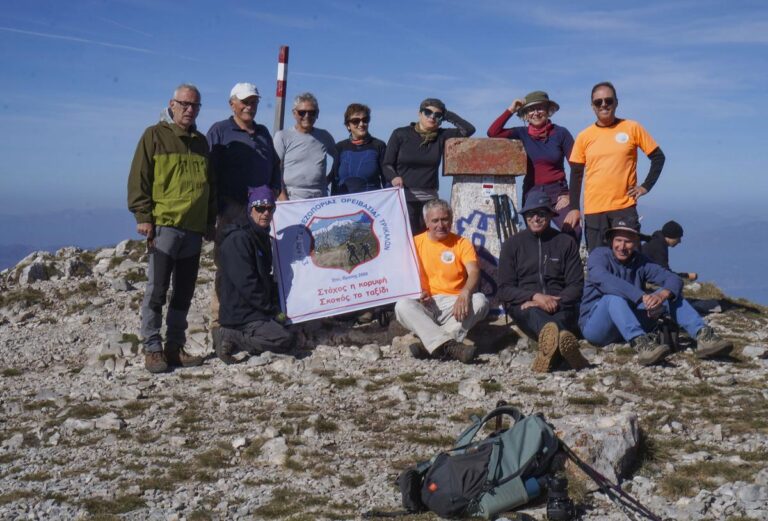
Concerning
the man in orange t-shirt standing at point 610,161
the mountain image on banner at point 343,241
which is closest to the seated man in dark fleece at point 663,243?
the man in orange t-shirt standing at point 610,161

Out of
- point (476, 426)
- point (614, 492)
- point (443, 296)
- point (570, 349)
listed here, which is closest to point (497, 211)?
point (443, 296)

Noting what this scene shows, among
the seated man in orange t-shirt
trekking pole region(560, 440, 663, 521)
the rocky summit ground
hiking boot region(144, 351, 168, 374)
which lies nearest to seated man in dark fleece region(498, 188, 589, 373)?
the seated man in orange t-shirt

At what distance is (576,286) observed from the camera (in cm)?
1092

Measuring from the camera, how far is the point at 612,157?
11133 mm

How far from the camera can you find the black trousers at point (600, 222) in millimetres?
11164

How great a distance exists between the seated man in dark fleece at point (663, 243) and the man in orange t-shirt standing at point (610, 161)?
1.67 meters

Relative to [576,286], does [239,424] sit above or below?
below

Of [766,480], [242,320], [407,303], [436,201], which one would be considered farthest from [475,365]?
[766,480]

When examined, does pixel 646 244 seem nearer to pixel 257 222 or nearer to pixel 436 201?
pixel 436 201

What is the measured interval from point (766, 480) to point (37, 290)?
45.1 ft

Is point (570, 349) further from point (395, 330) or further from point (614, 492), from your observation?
point (614, 492)

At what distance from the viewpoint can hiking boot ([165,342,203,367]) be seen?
35.4 feet

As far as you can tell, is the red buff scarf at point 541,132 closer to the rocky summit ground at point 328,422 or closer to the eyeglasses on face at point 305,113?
the rocky summit ground at point 328,422

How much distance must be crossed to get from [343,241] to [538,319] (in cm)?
315
